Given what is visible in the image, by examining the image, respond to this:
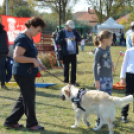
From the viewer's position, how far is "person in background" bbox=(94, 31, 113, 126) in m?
3.22

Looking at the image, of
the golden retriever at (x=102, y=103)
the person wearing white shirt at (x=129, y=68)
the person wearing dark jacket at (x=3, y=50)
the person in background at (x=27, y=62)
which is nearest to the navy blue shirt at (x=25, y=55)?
the person in background at (x=27, y=62)

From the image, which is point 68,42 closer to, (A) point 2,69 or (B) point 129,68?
(A) point 2,69

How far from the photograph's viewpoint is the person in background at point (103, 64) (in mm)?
3225

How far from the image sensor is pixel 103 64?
10.9 feet

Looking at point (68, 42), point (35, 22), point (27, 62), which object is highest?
point (35, 22)

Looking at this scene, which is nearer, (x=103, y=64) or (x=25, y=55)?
(x=25, y=55)

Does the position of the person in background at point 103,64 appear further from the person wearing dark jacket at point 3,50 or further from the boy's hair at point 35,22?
the person wearing dark jacket at point 3,50

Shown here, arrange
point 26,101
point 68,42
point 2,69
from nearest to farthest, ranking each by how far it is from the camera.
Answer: point 26,101 → point 2,69 → point 68,42

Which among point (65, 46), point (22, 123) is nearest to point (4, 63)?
point (65, 46)

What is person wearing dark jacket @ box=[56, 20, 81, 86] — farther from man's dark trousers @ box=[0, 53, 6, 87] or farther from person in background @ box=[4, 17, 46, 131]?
person in background @ box=[4, 17, 46, 131]

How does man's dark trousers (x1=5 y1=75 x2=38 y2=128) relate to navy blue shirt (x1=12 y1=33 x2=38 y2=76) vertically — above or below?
below

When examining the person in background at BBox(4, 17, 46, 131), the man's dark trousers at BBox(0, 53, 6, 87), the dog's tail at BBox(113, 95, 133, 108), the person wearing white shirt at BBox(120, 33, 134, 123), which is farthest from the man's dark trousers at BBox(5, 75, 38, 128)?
the man's dark trousers at BBox(0, 53, 6, 87)

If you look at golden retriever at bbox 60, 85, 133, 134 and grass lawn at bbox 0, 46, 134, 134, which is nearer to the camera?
golden retriever at bbox 60, 85, 133, 134

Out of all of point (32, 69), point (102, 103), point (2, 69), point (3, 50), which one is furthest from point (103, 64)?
point (2, 69)
